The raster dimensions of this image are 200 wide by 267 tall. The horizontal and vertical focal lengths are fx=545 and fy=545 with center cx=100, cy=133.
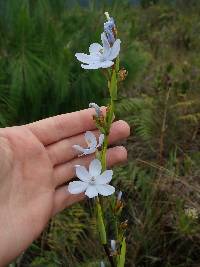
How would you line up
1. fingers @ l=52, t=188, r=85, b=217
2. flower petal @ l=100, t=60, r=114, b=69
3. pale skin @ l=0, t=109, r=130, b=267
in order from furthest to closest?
fingers @ l=52, t=188, r=85, b=217 → pale skin @ l=0, t=109, r=130, b=267 → flower petal @ l=100, t=60, r=114, b=69

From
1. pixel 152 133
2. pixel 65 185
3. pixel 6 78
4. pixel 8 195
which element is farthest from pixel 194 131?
pixel 8 195

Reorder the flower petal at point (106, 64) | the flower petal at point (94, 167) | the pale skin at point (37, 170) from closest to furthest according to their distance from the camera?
the flower petal at point (106, 64) < the flower petal at point (94, 167) < the pale skin at point (37, 170)

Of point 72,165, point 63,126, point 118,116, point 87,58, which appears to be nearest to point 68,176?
point 72,165

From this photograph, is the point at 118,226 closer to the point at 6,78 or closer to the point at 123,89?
the point at 6,78

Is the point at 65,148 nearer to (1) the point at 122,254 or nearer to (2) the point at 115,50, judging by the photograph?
(1) the point at 122,254

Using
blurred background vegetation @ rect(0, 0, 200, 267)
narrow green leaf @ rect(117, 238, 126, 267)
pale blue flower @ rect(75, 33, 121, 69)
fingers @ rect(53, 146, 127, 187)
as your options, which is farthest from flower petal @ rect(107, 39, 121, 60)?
blurred background vegetation @ rect(0, 0, 200, 267)

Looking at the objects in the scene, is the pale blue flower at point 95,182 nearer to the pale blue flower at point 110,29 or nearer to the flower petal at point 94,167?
the flower petal at point 94,167

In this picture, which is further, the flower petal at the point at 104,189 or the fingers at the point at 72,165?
the fingers at the point at 72,165

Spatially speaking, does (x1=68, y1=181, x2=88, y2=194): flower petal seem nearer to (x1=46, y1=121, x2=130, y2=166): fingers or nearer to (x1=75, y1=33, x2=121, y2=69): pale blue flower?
(x1=75, y1=33, x2=121, y2=69): pale blue flower

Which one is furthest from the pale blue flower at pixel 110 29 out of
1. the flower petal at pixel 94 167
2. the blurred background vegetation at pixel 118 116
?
the blurred background vegetation at pixel 118 116
